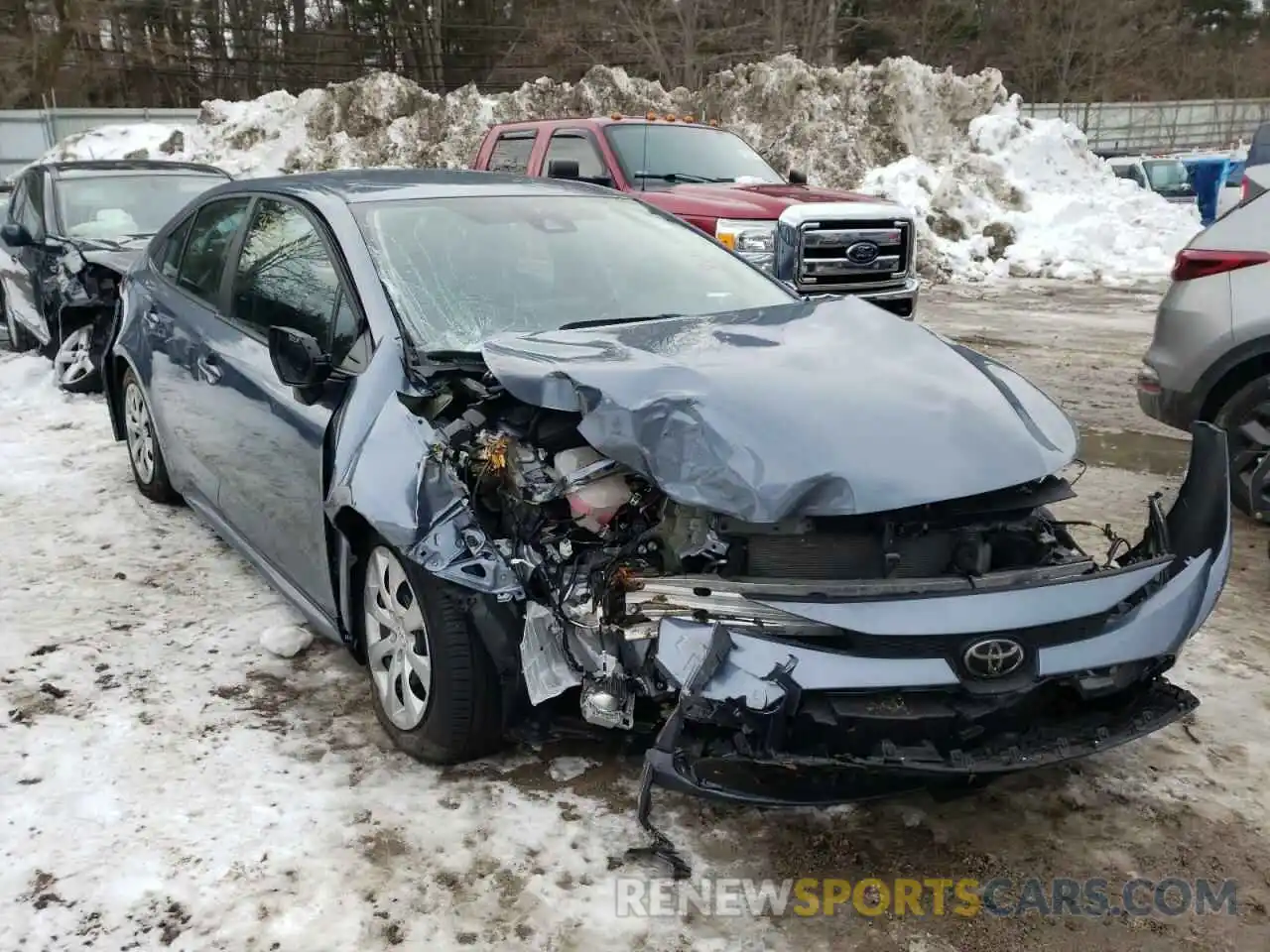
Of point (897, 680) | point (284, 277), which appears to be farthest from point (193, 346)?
point (897, 680)

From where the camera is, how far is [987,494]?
2.61m

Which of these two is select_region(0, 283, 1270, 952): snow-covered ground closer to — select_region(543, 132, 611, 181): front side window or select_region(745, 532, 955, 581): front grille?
select_region(745, 532, 955, 581): front grille

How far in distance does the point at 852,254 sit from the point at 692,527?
20.1 feet

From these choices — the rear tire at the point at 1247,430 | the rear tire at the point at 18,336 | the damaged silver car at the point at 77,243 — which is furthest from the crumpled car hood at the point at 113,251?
the rear tire at the point at 1247,430

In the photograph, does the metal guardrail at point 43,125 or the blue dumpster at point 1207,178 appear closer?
the blue dumpster at point 1207,178

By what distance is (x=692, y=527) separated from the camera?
2.61 meters

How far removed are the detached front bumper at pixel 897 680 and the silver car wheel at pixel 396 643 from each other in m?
0.90

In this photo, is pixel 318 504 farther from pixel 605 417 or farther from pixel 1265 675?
pixel 1265 675

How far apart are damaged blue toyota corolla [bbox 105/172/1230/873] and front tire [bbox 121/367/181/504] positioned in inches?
66.0

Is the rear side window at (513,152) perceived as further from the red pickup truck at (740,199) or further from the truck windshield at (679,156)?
the truck windshield at (679,156)

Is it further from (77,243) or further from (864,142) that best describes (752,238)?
(864,142)

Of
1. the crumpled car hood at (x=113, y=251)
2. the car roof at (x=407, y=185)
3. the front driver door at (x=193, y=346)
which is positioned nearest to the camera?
the car roof at (x=407, y=185)

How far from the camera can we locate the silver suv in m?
4.78

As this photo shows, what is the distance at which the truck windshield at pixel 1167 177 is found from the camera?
19.9 metres
